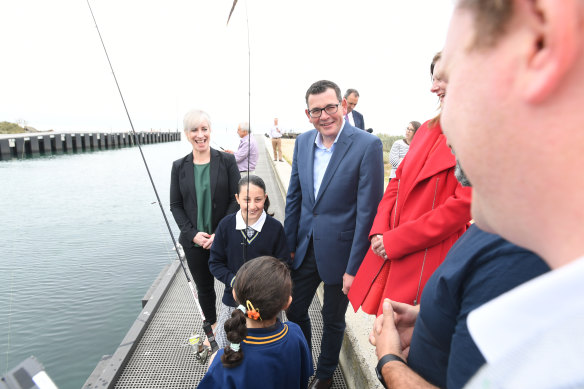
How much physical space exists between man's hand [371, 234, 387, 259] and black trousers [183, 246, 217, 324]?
1.75 m

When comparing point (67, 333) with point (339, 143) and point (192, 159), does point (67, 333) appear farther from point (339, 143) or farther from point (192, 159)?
point (339, 143)

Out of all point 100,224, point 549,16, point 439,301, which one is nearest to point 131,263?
point 100,224

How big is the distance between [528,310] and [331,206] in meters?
2.07

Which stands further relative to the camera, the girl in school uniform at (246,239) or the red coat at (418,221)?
the girl in school uniform at (246,239)

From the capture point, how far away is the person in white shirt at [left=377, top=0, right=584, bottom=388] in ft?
1.10

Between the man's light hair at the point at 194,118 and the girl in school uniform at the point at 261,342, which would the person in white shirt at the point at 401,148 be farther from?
the girl in school uniform at the point at 261,342

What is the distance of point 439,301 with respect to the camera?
0.87 m

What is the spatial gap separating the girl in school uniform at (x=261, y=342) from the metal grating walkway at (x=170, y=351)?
1223 millimetres

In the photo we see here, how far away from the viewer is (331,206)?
2.48 metres

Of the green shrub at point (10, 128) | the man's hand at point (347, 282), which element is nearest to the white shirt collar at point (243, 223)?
the man's hand at point (347, 282)

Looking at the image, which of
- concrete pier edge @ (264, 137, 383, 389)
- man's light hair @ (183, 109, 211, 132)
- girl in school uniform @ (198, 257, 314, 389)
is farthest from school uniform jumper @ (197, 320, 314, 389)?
man's light hair @ (183, 109, 211, 132)

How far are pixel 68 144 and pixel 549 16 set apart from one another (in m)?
40.4

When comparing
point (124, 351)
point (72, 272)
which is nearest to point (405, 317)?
point (124, 351)

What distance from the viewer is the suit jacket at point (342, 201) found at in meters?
2.36
